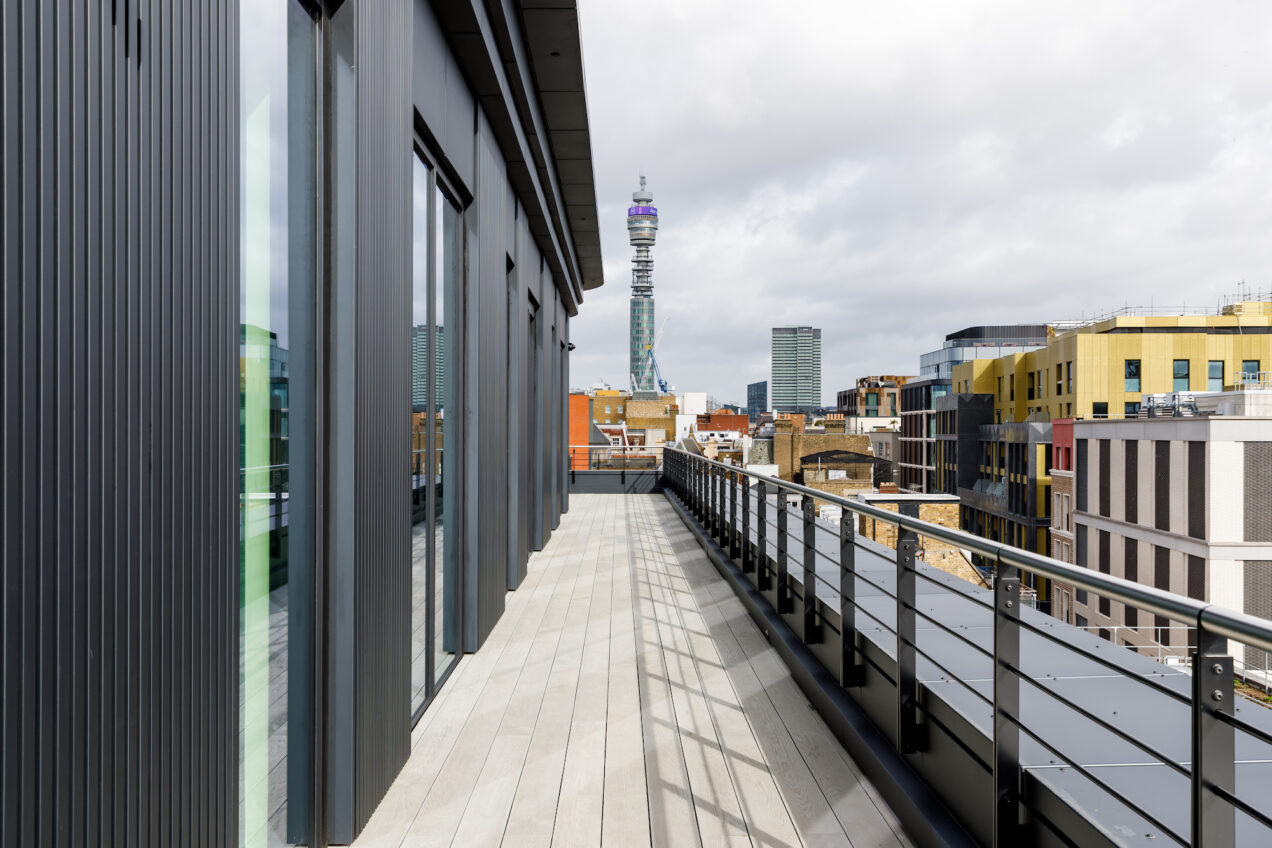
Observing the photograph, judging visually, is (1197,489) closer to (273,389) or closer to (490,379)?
(490,379)

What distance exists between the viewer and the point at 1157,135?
5681 centimetres

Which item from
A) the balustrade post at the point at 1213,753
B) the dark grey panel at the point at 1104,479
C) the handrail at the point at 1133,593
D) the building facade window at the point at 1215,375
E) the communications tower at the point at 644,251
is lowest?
the dark grey panel at the point at 1104,479

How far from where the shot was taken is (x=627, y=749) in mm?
3094

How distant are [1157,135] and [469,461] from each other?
230ft

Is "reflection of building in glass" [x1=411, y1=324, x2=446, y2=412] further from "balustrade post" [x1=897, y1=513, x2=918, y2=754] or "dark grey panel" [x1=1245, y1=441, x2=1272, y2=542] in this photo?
"dark grey panel" [x1=1245, y1=441, x2=1272, y2=542]

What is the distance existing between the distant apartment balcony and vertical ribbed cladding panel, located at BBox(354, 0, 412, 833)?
0.30 metres

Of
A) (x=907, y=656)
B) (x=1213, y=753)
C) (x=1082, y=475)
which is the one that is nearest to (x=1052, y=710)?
(x=907, y=656)

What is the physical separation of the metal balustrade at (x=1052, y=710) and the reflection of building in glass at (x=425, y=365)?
2046 mm

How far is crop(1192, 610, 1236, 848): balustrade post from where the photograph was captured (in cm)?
124

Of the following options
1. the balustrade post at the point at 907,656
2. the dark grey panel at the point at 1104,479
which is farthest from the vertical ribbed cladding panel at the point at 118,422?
the dark grey panel at the point at 1104,479

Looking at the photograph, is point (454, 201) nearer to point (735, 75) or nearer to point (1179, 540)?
point (735, 75)

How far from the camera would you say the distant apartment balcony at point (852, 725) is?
1.58 metres

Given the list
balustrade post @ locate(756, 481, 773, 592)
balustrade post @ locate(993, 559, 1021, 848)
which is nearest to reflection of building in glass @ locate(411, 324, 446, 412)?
balustrade post @ locate(756, 481, 773, 592)

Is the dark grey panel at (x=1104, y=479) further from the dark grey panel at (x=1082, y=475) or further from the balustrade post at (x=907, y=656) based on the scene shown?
the balustrade post at (x=907, y=656)
